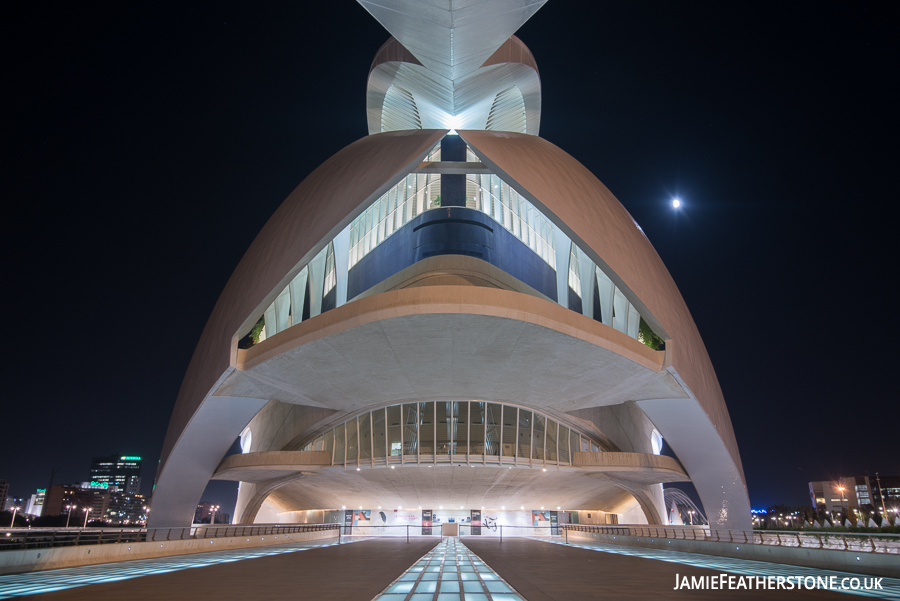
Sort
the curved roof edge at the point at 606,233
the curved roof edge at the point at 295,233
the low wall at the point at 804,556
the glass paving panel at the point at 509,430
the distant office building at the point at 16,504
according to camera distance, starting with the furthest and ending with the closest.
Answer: the distant office building at the point at 16,504, the glass paving panel at the point at 509,430, the curved roof edge at the point at 606,233, the curved roof edge at the point at 295,233, the low wall at the point at 804,556

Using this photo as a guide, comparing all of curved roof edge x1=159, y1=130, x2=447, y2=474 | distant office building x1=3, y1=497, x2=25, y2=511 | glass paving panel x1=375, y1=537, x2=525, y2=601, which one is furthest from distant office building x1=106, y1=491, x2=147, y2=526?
glass paving panel x1=375, y1=537, x2=525, y2=601

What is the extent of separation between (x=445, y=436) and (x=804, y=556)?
16948mm

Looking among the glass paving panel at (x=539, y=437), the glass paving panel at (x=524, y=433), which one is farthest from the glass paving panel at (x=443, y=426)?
the glass paving panel at (x=539, y=437)

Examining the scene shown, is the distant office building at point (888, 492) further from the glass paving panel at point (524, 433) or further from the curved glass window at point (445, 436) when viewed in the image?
the curved glass window at point (445, 436)

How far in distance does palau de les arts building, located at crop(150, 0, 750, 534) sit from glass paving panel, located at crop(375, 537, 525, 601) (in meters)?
7.85

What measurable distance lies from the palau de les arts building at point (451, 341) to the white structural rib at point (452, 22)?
49mm

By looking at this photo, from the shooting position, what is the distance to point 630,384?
21.3 metres

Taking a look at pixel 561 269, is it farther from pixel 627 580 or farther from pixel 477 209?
pixel 627 580

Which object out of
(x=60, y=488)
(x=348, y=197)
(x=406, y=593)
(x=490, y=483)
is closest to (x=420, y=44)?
(x=348, y=197)

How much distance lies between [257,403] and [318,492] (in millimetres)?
11447

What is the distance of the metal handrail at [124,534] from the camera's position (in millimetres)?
13422

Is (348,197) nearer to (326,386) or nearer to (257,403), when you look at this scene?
(326,386)

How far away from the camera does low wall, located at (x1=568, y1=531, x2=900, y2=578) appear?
9.66 meters

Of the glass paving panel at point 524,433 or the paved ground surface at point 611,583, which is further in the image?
the glass paving panel at point 524,433
